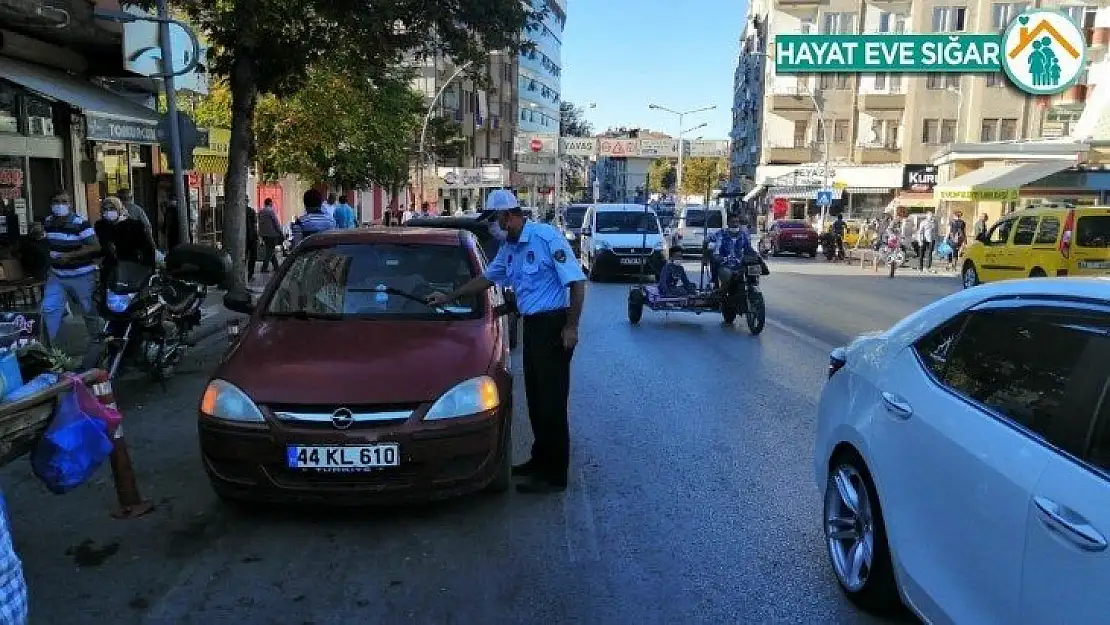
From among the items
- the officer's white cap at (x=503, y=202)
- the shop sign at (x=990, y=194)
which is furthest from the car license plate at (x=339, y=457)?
the shop sign at (x=990, y=194)

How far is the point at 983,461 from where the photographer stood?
2.80 metres

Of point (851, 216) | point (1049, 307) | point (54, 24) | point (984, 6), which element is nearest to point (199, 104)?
point (54, 24)

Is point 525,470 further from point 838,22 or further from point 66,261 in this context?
point 838,22

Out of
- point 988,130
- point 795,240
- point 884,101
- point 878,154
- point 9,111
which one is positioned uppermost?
point 884,101

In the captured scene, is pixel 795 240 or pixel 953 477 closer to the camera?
pixel 953 477

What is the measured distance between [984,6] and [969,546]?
59930mm

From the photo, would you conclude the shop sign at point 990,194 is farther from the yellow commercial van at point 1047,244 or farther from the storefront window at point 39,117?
the storefront window at point 39,117

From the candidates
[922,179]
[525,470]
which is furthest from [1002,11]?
[525,470]

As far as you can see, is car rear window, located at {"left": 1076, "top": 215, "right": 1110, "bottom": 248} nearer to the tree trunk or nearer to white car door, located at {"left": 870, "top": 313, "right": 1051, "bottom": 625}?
the tree trunk

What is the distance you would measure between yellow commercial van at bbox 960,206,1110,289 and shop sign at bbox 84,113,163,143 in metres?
13.9

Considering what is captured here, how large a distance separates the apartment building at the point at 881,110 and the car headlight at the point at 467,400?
47847 millimetres

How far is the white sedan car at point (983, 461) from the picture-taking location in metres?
2.38

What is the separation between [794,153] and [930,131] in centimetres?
858

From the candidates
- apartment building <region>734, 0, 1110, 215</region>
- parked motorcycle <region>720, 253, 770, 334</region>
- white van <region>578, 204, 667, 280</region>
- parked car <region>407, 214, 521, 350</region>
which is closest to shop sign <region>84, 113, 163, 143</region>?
parked car <region>407, 214, 521, 350</region>
